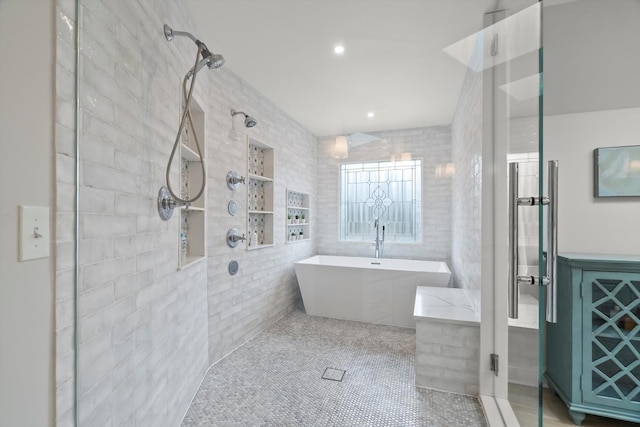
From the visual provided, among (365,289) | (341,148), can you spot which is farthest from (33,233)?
(341,148)

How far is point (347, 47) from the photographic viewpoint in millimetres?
2293

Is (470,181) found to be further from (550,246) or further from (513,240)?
(550,246)

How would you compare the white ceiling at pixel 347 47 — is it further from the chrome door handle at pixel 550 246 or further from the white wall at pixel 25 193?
the white wall at pixel 25 193

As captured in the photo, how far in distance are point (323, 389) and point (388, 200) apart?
2698 mm

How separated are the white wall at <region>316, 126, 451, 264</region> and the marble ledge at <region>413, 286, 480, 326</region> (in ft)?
4.25

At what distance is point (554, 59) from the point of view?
6.52 ft

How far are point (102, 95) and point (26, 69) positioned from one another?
33 centimetres

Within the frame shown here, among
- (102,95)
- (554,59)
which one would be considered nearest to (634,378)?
(554,59)

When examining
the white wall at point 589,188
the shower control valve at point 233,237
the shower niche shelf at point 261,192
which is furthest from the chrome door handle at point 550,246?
the shower niche shelf at point 261,192

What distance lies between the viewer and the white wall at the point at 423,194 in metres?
4.04

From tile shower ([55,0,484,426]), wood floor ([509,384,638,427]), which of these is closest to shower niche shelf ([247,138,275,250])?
tile shower ([55,0,484,426])

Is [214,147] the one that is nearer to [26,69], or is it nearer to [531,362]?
[26,69]

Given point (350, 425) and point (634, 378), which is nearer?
point (634, 378)

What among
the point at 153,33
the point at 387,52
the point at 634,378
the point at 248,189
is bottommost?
the point at 634,378
